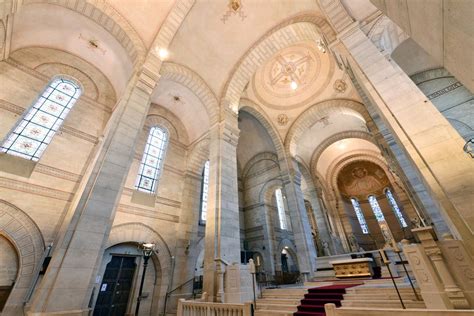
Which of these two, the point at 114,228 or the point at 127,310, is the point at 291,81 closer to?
the point at 114,228

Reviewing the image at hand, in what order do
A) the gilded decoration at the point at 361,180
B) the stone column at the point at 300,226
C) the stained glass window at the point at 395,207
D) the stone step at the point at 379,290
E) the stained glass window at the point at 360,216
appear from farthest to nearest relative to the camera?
the gilded decoration at the point at 361,180 → the stained glass window at the point at 360,216 → the stained glass window at the point at 395,207 → the stone column at the point at 300,226 → the stone step at the point at 379,290

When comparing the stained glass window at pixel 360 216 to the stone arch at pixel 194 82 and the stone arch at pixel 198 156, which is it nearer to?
the stone arch at pixel 198 156

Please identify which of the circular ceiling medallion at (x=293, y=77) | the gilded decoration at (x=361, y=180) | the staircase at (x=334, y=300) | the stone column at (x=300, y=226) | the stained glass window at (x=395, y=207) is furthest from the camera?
the gilded decoration at (x=361, y=180)

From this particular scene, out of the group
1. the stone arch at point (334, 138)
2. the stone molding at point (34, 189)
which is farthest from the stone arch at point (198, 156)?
the stone arch at point (334, 138)

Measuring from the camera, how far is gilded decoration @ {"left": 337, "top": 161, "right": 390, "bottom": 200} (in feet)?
66.4

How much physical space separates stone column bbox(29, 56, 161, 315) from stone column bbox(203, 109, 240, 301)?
2921mm

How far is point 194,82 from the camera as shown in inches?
346

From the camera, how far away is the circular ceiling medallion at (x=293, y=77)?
10.0 meters

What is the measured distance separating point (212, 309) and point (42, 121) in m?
9.19

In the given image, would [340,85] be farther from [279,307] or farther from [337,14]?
[279,307]

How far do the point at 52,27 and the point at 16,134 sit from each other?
4.53 m

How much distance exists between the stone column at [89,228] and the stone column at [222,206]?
2921 millimetres

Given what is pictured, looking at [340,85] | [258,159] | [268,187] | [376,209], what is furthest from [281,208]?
[376,209]

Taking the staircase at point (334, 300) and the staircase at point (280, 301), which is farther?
the staircase at point (280, 301)
